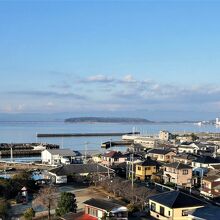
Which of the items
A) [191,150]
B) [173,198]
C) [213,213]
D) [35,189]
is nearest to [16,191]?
[35,189]

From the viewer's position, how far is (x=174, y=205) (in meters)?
14.2

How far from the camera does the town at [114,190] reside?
1427 cm

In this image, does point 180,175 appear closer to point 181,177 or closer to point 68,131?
point 181,177

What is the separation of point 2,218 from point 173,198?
672cm

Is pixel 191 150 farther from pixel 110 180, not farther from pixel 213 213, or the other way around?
pixel 213 213

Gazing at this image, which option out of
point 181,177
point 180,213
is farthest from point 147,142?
point 180,213

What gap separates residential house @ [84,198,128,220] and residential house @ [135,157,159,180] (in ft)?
36.1

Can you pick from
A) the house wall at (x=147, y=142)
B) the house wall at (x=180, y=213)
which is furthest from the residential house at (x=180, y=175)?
the house wall at (x=147, y=142)

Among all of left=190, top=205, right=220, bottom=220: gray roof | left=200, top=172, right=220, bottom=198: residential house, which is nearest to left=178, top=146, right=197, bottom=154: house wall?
left=200, top=172, right=220, bottom=198: residential house

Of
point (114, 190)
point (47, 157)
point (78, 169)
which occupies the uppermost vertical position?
point (78, 169)

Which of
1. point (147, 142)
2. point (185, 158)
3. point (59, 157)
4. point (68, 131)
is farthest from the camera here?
point (68, 131)

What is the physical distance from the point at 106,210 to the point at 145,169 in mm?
11793

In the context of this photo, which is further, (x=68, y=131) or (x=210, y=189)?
(x=68, y=131)

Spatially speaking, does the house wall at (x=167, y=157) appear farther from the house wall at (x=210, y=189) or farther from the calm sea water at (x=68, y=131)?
the calm sea water at (x=68, y=131)
